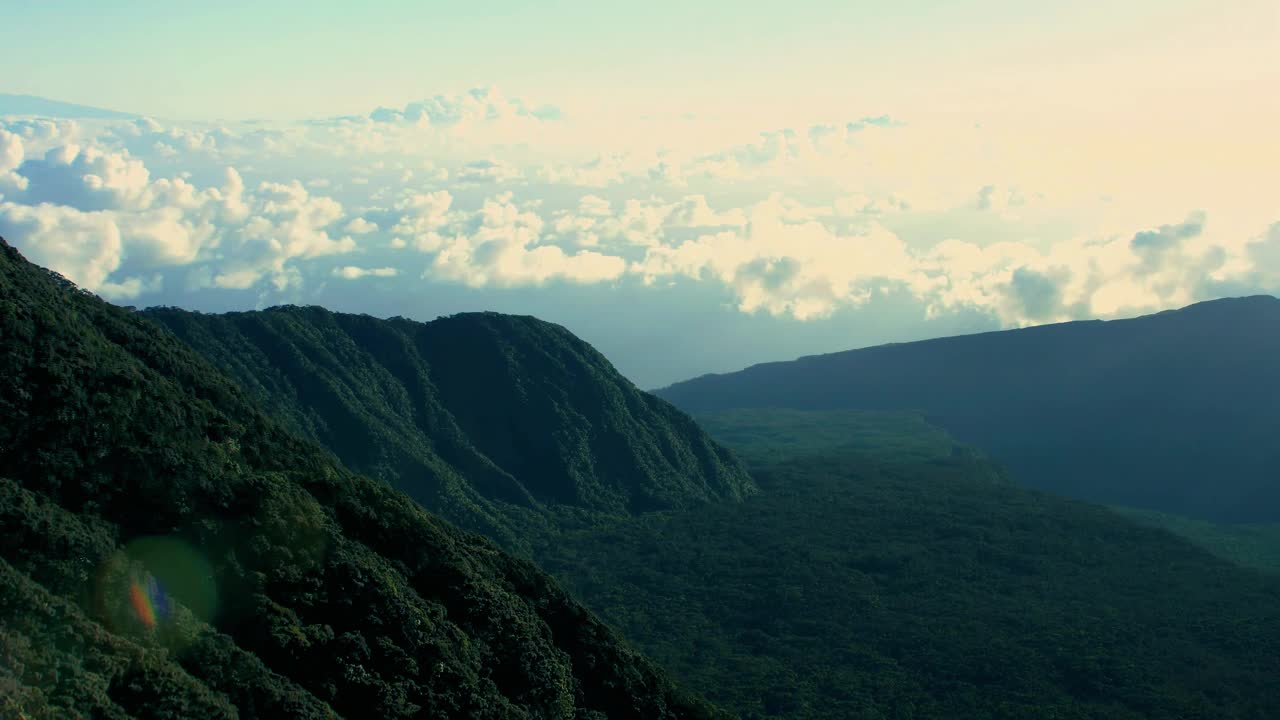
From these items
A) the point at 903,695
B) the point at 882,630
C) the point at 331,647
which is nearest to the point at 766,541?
the point at 882,630

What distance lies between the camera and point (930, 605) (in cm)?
7900

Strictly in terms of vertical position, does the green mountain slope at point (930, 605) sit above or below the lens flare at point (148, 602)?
below

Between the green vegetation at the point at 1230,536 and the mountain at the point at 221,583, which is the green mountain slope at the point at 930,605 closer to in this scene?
the green vegetation at the point at 1230,536

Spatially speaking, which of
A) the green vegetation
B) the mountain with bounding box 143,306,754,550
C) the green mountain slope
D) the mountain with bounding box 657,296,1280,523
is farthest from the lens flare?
the mountain with bounding box 657,296,1280,523

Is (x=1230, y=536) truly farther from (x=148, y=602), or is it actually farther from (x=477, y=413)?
(x=148, y=602)

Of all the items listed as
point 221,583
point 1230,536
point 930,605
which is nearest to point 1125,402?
point 1230,536

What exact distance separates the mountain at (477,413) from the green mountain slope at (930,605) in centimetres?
666

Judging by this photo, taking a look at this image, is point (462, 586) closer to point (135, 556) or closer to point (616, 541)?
point (135, 556)

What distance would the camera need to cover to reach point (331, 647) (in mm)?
38312

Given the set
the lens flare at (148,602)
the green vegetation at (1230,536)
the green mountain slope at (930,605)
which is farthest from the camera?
the green vegetation at (1230,536)

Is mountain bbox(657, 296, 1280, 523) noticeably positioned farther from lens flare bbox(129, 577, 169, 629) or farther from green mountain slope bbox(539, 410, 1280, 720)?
lens flare bbox(129, 577, 169, 629)

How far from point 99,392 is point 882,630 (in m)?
52.3

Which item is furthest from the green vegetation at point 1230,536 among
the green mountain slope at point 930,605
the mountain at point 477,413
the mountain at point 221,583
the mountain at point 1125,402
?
the mountain at point 221,583

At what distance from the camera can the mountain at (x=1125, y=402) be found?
13700 centimetres
